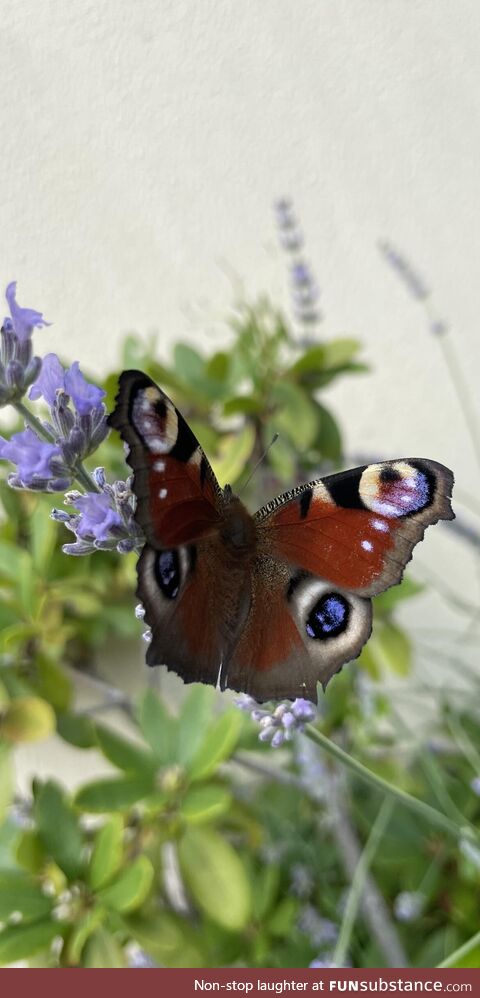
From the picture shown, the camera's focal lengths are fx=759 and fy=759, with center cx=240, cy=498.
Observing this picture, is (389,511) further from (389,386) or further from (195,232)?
(389,386)

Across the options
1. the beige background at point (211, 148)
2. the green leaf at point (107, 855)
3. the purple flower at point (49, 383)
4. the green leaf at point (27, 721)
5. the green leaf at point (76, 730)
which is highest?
the beige background at point (211, 148)

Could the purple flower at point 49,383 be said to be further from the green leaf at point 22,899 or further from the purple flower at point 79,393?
the green leaf at point 22,899

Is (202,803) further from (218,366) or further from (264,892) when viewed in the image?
(218,366)

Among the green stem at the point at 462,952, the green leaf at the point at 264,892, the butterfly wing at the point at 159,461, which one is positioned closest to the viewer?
A: the butterfly wing at the point at 159,461

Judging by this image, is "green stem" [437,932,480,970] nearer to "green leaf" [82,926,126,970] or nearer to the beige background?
"green leaf" [82,926,126,970]

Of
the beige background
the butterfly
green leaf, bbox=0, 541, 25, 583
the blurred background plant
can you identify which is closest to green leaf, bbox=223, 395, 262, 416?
the blurred background plant

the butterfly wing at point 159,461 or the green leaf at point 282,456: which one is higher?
the butterfly wing at point 159,461

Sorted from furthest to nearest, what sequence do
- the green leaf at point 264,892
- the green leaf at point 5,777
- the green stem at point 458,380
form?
the green stem at point 458,380 < the green leaf at point 264,892 < the green leaf at point 5,777

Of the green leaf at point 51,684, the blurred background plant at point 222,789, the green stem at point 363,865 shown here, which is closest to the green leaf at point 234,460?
the blurred background plant at point 222,789
